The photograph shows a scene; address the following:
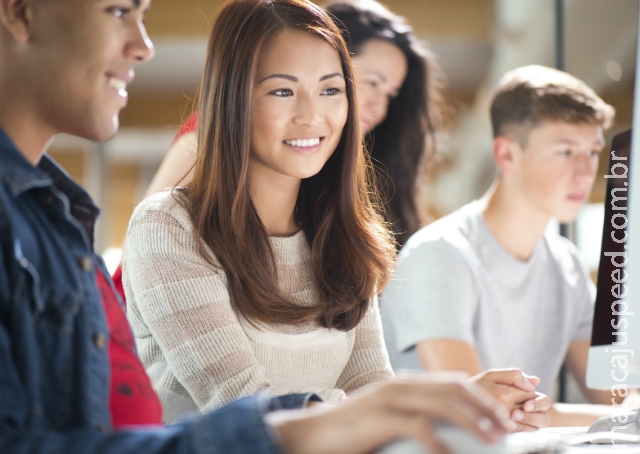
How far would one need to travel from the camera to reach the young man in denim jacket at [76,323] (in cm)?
62

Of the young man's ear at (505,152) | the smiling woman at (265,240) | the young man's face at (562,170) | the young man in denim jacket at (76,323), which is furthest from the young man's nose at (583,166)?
the young man in denim jacket at (76,323)

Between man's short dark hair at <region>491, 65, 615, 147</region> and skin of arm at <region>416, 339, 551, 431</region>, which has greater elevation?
man's short dark hair at <region>491, 65, 615, 147</region>

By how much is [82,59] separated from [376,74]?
148cm

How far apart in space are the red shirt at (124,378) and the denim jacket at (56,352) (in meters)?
0.11

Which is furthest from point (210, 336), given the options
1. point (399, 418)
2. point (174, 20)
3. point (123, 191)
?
point (123, 191)

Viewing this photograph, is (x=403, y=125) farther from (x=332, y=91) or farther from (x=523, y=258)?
(x=332, y=91)

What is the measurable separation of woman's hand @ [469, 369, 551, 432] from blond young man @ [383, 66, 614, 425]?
511 mm

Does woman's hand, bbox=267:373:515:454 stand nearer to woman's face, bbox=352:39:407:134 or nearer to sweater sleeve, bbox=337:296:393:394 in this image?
sweater sleeve, bbox=337:296:393:394

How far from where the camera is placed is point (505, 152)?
6.91ft

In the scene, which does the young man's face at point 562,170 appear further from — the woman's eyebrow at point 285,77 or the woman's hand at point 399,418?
the woman's hand at point 399,418

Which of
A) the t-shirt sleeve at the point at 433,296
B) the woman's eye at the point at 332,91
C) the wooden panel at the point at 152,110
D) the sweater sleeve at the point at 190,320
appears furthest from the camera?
the wooden panel at the point at 152,110

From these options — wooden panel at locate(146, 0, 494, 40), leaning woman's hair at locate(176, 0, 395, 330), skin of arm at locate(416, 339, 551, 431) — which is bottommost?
skin of arm at locate(416, 339, 551, 431)

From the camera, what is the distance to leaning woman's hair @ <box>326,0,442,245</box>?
7.29 feet

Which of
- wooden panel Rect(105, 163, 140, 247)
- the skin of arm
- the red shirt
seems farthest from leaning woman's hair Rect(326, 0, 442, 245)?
wooden panel Rect(105, 163, 140, 247)
